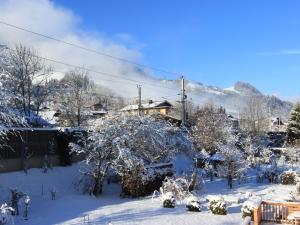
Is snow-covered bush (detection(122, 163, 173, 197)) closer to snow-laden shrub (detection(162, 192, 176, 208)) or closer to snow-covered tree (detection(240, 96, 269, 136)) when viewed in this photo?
snow-laden shrub (detection(162, 192, 176, 208))

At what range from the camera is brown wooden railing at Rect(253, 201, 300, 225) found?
53.5ft

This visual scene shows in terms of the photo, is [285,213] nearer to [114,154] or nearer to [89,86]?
[114,154]

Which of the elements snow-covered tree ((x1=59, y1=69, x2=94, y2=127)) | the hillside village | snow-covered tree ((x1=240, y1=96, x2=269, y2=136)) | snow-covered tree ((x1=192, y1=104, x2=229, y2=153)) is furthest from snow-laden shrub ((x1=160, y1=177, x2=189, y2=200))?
snow-covered tree ((x1=240, y1=96, x2=269, y2=136))

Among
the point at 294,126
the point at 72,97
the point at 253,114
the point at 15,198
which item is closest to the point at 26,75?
the point at 72,97

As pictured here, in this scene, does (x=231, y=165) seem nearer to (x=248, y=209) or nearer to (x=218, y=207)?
(x=218, y=207)

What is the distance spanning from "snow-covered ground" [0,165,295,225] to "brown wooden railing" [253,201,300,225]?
960 mm

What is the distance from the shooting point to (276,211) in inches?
651

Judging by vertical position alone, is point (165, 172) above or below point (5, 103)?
below

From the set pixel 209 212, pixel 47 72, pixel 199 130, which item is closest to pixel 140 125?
pixel 209 212

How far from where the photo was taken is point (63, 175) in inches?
Result: 944

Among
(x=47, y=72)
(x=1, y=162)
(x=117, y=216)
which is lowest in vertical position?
(x=117, y=216)

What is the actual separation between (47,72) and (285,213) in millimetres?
27847

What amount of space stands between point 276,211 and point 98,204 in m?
7.53

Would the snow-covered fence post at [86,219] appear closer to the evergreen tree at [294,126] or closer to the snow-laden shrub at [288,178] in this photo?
the snow-laden shrub at [288,178]
